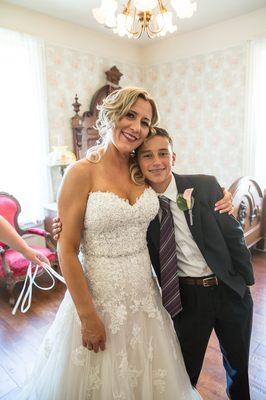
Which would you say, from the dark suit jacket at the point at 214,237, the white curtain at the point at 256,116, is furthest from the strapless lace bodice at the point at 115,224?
the white curtain at the point at 256,116

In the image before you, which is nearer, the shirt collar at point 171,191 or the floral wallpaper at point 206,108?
the shirt collar at point 171,191

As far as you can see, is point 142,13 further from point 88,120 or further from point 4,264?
point 4,264

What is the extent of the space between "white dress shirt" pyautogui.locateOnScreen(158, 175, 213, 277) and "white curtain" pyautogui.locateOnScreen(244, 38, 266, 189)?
2867mm

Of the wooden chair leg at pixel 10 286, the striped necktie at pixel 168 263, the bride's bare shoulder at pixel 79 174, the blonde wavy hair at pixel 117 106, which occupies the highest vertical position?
the blonde wavy hair at pixel 117 106

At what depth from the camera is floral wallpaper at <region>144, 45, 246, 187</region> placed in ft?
13.0

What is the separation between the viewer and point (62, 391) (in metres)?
1.29

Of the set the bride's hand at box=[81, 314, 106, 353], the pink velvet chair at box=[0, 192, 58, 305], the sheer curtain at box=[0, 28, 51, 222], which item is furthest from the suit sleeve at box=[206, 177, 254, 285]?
the sheer curtain at box=[0, 28, 51, 222]

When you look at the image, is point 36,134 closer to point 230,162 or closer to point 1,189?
point 1,189

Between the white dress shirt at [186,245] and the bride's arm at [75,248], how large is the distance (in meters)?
0.41

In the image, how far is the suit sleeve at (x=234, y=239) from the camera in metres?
1.38

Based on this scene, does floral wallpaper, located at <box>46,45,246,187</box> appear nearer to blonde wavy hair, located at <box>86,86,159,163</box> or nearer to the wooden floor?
the wooden floor

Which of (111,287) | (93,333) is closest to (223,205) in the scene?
(111,287)

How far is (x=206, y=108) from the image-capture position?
13.9 ft

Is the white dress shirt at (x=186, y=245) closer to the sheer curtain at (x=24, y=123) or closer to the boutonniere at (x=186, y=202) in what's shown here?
the boutonniere at (x=186, y=202)
